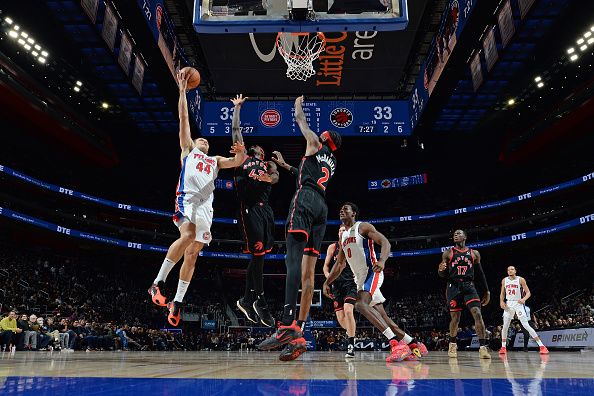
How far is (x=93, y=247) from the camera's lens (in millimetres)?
22922

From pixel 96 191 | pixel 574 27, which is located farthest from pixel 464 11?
pixel 96 191

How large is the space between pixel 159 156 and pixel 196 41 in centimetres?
938

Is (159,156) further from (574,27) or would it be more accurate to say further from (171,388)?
(171,388)

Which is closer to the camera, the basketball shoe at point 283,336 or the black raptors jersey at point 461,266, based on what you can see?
the basketball shoe at point 283,336

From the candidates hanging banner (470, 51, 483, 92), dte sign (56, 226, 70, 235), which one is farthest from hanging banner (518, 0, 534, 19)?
dte sign (56, 226, 70, 235)

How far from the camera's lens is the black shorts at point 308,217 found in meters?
3.92

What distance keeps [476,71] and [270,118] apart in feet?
19.3

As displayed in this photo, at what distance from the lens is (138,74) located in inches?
505

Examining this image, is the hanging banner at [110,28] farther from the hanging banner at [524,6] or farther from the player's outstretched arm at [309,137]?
the hanging banner at [524,6]

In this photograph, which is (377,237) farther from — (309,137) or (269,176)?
(269,176)

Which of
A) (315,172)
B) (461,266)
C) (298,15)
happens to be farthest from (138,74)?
(315,172)

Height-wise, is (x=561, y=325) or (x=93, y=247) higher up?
(x=93, y=247)

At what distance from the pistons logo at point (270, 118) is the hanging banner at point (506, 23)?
6.00 metres

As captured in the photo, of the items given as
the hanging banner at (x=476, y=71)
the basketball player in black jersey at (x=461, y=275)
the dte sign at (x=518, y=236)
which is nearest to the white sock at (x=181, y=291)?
the basketball player in black jersey at (x=461, y=275)
